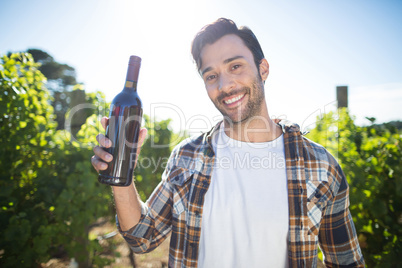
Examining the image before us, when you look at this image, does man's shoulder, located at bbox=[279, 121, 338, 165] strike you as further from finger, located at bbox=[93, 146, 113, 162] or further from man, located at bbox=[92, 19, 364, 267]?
finger, located at bbox=[93, 146, 113, 162]

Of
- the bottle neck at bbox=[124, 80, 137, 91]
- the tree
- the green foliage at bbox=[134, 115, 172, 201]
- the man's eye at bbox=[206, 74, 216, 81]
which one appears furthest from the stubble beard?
the tree

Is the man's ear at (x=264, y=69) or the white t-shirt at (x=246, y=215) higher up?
the man's ear at (x=264, y=69)

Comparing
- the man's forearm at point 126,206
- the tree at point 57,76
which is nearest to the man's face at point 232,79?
the man's forearm at point 126,206

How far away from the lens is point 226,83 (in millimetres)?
1659

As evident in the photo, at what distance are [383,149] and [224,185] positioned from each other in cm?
233

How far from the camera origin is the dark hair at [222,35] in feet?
6.00

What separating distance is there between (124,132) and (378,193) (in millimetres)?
2828

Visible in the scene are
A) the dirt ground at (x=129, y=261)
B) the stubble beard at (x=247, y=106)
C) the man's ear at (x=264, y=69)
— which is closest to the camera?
the stubble beard at (x=247, y=106)

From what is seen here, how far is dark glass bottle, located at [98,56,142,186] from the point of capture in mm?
1354

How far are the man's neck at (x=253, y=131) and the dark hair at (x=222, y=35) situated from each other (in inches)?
20.5

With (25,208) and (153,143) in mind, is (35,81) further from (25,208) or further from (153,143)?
(153,143)

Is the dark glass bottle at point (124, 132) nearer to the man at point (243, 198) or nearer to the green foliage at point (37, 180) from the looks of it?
the man at point (243, 198)

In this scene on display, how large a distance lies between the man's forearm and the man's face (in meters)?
0.89

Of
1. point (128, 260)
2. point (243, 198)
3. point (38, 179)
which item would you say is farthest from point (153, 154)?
point (243, 198)
